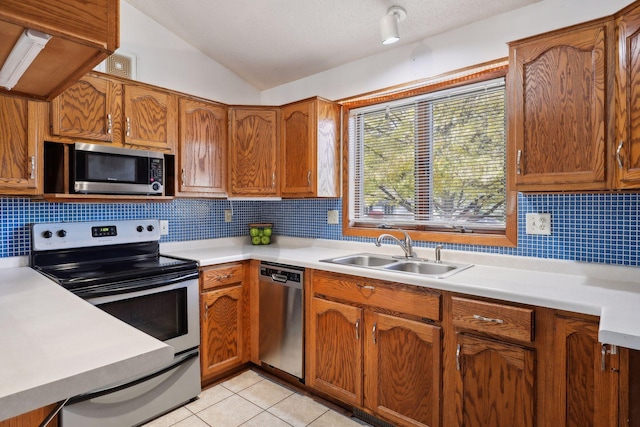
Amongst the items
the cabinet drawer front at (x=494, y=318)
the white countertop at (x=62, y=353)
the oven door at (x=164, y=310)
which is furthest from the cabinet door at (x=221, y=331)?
the cabinet drawer front at (x=494, y=318)

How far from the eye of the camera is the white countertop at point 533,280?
126cm

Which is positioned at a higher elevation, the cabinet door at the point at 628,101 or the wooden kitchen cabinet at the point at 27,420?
the cabinet door at the point at 628,101

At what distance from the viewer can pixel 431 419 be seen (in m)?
1.78

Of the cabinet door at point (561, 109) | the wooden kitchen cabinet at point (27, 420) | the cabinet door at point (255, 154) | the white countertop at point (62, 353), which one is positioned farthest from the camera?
the cabinet door at point (255, 154)

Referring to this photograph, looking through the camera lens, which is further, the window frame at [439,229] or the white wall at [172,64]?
the white wall at [172,64]

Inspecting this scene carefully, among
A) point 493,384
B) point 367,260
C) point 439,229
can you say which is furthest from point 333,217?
point 493,384

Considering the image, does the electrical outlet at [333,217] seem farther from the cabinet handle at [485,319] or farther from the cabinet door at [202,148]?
the cabinet handle at [485,319]

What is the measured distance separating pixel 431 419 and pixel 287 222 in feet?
6.50

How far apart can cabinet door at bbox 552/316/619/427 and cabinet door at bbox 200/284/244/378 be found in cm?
195

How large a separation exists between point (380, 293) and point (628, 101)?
1.37 meters

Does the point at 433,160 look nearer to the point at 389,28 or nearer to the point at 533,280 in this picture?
the point at 389,28

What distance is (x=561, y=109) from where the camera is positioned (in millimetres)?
1628

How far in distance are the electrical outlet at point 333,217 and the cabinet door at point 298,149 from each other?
331 mm

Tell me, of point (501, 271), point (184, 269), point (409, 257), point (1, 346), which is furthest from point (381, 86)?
point (1, 346)
